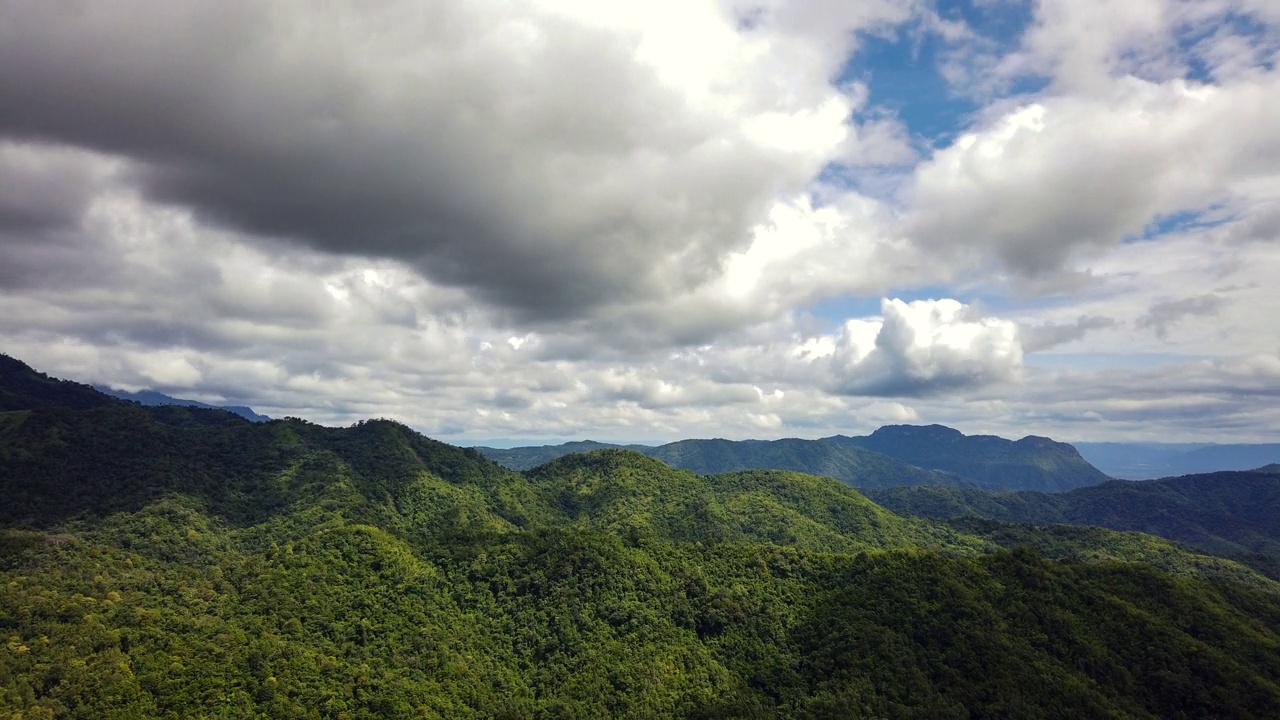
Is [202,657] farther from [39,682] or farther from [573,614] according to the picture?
[573,614]

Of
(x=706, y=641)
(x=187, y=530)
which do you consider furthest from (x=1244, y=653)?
(x=187, y=530)

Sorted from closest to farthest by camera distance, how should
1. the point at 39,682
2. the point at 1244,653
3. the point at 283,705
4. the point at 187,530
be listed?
the point at 39,682
the point at 283,705
the point at 1244,653
the point at 187,530

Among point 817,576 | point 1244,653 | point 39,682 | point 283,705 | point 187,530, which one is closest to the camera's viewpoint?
point 39,682

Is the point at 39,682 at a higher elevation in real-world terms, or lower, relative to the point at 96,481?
lower

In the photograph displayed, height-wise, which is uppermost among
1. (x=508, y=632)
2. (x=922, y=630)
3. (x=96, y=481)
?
(x=96, y=481)

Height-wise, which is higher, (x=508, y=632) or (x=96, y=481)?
(x=96, y=481)

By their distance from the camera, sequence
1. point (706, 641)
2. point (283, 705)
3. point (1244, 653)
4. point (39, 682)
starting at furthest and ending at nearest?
point (706, 641), point (1244, 653), point (283, 705), point (39, 682)

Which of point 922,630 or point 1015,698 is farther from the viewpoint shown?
point 922,630

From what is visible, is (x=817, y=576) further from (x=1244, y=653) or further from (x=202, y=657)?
(x=202, y=657)

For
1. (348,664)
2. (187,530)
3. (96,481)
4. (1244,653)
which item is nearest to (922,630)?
(1244,653)
